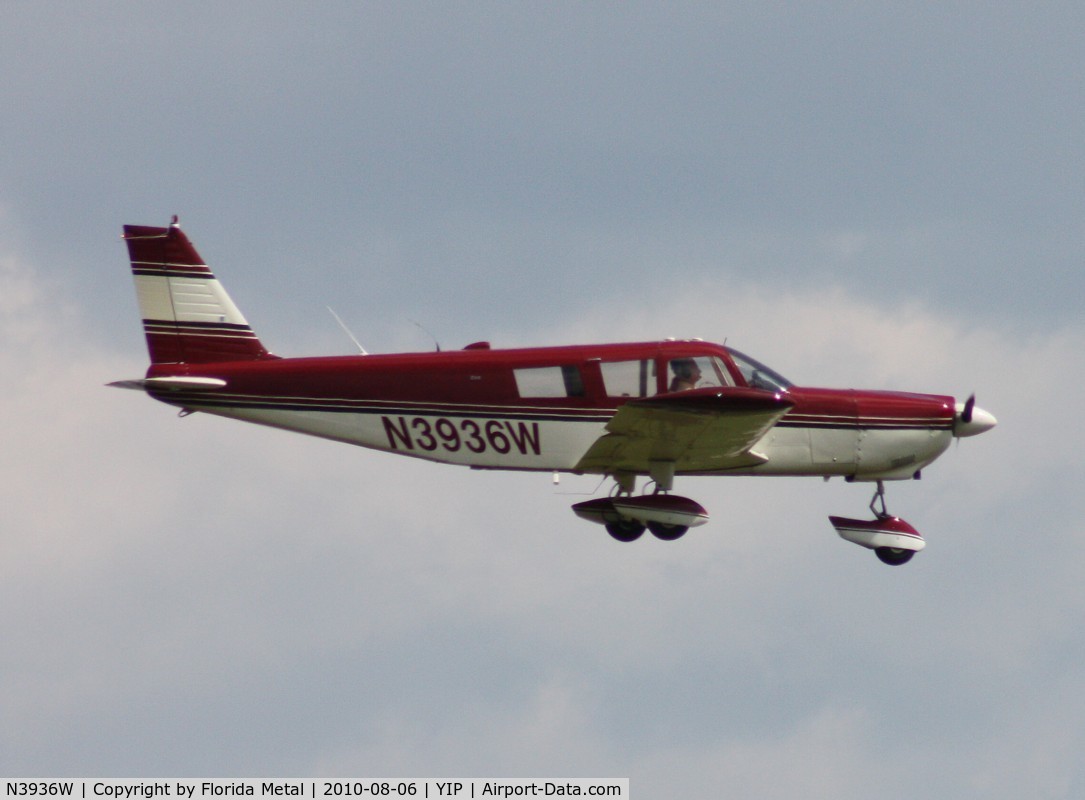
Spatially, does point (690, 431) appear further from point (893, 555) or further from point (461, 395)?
point (893, 555)

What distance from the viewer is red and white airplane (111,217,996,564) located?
18219 millimetres

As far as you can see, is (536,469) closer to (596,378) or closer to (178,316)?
(596,378)

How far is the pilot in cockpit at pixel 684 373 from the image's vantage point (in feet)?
59.3

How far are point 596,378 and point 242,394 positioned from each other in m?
4.14

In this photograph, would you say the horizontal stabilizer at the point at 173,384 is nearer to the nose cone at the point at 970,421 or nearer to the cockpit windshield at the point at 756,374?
the cockpit windshield at the point at 756,374

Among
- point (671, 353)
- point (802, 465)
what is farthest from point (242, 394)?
point (802, 465)

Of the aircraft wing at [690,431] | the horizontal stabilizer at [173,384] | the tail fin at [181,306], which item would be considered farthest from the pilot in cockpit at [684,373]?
the horizontal stabilizer at [173,384]

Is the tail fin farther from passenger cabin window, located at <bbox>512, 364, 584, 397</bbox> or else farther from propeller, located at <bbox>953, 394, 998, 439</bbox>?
propeller, located at <bbox>953, 394, 998, 439</bbox>

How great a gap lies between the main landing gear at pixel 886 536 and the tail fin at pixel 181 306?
7414 mm

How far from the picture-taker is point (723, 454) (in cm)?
1842

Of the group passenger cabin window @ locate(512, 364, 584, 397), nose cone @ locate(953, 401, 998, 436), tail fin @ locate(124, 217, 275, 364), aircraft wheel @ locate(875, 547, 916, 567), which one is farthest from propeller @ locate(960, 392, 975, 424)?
tail fin @ locate(124, 217, 275, 364)

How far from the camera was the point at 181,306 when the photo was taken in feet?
61.7

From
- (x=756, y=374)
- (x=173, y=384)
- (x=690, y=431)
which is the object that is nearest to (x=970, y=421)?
(x=756, y=374)

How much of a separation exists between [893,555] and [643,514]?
3329 millimetres
